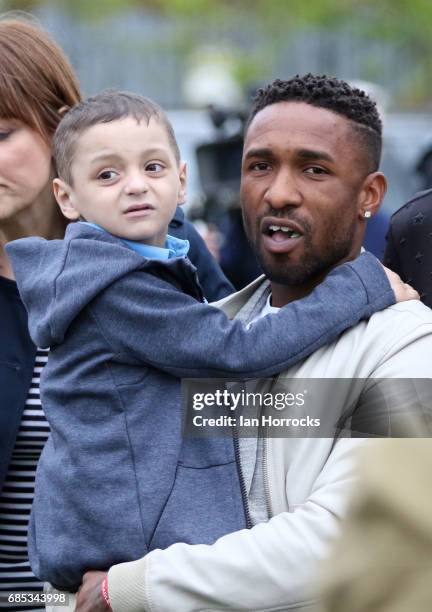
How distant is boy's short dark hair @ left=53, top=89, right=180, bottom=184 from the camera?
2994 millimetres

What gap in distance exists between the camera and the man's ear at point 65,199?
3.06 m

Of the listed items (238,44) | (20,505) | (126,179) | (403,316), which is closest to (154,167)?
(126,179)

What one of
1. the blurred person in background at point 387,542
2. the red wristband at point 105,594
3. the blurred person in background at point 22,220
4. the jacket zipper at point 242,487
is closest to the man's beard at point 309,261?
the jacket zipper at point 242,487

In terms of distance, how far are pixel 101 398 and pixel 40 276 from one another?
33 cm

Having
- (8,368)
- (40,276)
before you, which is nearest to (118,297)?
(40,276)

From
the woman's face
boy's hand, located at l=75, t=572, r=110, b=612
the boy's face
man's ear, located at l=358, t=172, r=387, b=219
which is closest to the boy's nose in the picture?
the boy's face

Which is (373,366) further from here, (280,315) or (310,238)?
(310,238)

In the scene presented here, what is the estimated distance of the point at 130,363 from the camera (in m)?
2.77

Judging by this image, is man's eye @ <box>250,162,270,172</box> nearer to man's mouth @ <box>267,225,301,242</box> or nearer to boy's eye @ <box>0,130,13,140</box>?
man's mouth @ <box>267,225,301,242</box>

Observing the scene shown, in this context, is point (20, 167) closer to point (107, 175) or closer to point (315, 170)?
point (107, 175)

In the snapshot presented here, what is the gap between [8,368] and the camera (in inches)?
131

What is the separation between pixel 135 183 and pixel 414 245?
75cm

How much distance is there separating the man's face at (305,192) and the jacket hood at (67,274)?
33 centimetres

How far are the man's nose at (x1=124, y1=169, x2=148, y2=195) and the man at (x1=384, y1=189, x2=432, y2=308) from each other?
71 cm
